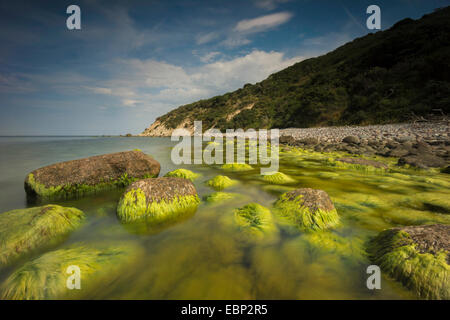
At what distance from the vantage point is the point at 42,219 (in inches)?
103

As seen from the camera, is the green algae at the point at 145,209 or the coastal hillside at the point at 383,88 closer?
the green algae at the point at 145,209

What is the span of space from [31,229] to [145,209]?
1454 mm

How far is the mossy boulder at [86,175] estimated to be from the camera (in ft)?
13.8

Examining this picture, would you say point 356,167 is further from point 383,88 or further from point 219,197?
point 383,88

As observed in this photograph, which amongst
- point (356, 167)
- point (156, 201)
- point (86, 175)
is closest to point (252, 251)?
point (156, 201)

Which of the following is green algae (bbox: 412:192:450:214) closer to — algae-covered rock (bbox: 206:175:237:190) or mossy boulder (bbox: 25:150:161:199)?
algae-covered rock (bbox: 206:175:237:190)

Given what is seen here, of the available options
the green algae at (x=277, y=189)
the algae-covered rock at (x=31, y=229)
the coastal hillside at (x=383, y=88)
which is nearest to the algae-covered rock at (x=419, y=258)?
the green algae at (x=277, y=189)

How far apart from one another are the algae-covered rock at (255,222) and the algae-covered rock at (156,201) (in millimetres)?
1020

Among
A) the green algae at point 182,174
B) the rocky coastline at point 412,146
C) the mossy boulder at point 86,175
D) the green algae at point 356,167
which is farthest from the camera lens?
the rocky coastline at point 412,146

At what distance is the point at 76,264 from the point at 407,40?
136 feet

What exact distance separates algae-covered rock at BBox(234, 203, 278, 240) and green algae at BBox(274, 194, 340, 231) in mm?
354

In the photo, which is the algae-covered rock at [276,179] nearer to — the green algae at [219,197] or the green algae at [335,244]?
the green algae at [219,197]
